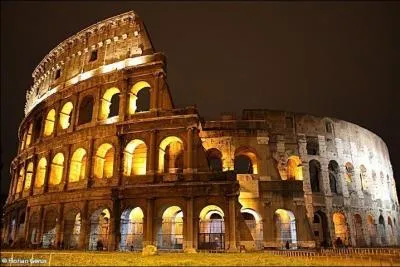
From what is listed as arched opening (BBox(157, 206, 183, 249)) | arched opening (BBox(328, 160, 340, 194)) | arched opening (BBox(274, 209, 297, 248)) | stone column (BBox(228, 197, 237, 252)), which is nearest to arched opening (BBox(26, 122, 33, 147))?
arched opening (BBox(157, 206, 183, 249))

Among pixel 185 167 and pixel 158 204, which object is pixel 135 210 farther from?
pixel 185 167

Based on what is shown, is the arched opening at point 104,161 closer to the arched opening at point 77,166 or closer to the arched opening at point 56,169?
the arched opening at point 77,166

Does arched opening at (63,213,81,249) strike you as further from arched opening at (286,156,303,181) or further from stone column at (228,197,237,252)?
arched opening at (286,156,303,181)

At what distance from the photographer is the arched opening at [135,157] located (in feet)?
69.4

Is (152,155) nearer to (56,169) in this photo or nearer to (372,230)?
(56,169)

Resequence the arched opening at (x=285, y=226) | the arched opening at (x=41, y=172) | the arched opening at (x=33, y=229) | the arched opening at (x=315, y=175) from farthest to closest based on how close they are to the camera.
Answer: the arched opening at (x=315, y=175)
the arched opening at (x=41, y=172)
the arched opening at (x=33, y=229)
the arched opening at (x=285, y=226)

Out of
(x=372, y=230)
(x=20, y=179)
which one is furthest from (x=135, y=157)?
(x=372, y=230)

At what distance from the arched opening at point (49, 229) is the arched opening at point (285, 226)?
1498cm

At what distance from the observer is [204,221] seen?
71.9 ft

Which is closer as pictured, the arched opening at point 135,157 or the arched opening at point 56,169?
the arched opening at point 135,157

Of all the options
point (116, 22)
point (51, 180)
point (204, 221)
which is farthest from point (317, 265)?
point (116, 22)

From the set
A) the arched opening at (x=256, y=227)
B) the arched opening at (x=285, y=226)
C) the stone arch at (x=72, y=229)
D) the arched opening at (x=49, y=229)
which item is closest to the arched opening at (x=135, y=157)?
the stone arch at (x=72, y=229)

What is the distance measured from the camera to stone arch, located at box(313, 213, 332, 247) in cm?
2579

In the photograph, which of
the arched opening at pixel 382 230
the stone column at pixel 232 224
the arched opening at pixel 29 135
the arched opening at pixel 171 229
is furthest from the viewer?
the arched opening at pixel 382 230
